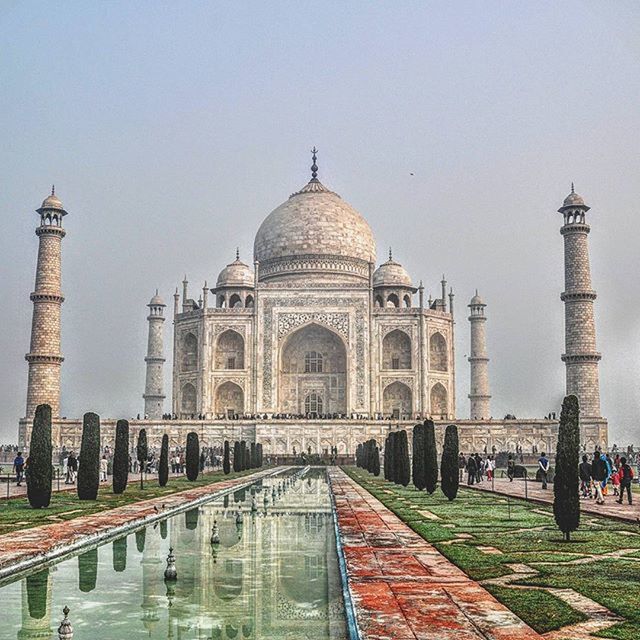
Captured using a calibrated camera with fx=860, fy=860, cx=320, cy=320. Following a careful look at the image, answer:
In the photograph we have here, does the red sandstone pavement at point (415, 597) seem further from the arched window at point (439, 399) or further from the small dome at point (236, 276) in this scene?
the small dome at point (236, 276)

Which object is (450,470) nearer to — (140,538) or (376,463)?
(140,538)

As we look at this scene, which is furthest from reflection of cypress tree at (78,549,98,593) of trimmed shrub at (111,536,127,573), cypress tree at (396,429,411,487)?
cypress tree at (396,429,411,487)

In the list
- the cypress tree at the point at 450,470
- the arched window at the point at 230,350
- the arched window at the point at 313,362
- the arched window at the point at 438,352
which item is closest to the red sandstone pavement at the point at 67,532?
the cypress tree at the point at 450,470

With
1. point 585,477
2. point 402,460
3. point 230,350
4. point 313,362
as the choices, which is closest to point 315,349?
point 313,362

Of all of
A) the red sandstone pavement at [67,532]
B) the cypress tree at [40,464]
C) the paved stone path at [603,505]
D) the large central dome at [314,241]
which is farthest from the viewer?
the large central dome at [314,241]

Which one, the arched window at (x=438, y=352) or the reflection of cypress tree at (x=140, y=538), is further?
the arched window at (x=438, y=352)

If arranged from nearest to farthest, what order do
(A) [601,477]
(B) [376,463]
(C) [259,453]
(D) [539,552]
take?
(D) [539,552] → (A) [601,477] → (B) [376,463] → (C) [259,453]

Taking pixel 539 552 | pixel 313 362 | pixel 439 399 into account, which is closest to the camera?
pixel 539 552
